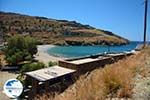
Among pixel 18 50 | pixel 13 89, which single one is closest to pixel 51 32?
pixel 18 50

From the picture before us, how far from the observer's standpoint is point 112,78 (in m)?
5.89

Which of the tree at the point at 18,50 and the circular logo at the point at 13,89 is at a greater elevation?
the circular logo at the point at 13,89

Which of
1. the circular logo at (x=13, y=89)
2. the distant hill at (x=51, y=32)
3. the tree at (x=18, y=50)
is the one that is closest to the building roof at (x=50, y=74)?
the circular logo at (x=13, y=89)

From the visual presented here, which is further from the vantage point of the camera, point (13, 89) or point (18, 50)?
point (18, 50)

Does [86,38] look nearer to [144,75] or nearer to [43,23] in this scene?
[43,23]

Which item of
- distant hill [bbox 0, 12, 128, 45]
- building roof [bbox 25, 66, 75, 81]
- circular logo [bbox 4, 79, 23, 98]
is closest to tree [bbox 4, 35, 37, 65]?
building roof [bbox 25, 66, 75, 81]

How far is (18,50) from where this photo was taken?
159 ft

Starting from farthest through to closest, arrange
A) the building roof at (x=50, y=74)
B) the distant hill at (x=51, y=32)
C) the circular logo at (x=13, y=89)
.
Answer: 1. the distant hill at (x=51, y=32)
2. the building roof at (x=50, y=74)
3. the circular logo at (x=13, y=89)

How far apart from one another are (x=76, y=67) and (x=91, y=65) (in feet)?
4.58

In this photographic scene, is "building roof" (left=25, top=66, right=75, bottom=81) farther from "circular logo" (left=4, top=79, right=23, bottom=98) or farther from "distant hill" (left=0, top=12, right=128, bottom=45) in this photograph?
"distant hill" (left=0, top=12, right=128, bottom=45)

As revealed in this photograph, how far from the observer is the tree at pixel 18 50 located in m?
45.4

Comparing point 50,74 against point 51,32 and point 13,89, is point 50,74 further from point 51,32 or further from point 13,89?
point 51,32

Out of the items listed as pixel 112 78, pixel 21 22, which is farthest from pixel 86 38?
pixel 112 78

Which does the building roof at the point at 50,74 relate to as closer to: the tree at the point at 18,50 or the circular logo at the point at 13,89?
the circular logo at the point at 13,89
